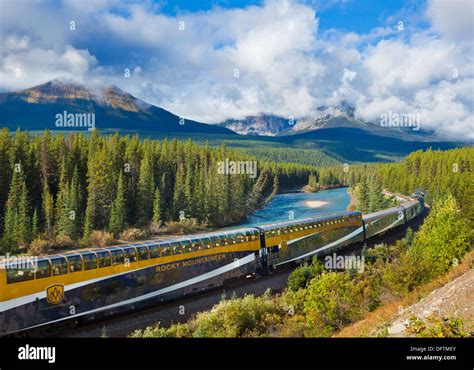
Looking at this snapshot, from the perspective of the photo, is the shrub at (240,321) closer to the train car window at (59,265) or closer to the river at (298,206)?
the train car window at (59,265)

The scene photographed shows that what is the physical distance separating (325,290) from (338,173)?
98.4m

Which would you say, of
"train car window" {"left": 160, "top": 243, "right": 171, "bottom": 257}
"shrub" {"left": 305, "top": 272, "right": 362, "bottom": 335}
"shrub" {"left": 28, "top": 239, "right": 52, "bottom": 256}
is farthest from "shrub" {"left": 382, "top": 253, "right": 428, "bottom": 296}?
"shrub" {"left": 28, "top": 239, "right": 52, "bottom": 256}

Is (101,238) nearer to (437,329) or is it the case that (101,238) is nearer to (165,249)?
(165,249)

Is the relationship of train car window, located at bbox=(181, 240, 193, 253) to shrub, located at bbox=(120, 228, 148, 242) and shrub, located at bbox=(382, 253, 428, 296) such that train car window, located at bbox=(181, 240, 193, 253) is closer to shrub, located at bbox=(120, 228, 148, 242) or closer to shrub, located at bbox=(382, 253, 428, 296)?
shrub, located at bbox=(382, 253, 428, 296)

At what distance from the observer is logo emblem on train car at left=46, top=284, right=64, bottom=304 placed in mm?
18469

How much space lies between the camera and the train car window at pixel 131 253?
21.7 meters

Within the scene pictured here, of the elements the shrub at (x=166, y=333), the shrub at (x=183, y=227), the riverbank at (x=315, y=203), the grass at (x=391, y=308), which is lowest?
the shrub at (x=183, y=227)

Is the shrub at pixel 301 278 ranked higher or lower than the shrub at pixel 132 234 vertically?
higher

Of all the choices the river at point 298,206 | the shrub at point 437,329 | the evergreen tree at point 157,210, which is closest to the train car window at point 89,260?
the shrub at point 437,329

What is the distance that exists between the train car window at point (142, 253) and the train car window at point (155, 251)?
304 millimetres

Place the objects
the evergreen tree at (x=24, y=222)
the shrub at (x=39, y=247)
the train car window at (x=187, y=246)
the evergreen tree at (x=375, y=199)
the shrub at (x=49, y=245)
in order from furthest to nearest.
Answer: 1. the evergreen tree at (x=375, y=199)
2. the evergreen tree at (x=24, y=222)
3. the shrub at (x=49, y=245)
4. the shrub at (x=39, y=247)
5. the train car window at (x=187, y=246)

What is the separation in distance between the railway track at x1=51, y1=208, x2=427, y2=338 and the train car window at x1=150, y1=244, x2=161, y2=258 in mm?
2964

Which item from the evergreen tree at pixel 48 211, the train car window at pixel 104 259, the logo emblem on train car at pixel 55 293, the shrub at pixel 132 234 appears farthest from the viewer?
the shrub at pixel 132 234
